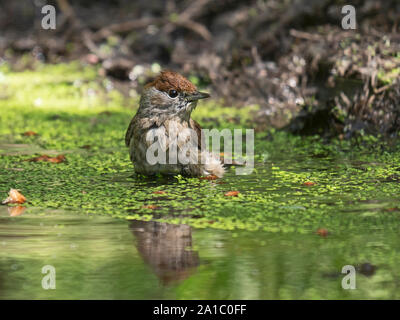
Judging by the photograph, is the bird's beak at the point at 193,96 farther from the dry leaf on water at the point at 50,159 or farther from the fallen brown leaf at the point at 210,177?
the dry leaf on water at the point at 50,159

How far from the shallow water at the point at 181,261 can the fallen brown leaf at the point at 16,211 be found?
0.64 feet

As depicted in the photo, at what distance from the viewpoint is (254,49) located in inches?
422

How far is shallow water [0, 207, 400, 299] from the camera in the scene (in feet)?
12.9

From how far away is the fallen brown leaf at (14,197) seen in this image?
5695 mm

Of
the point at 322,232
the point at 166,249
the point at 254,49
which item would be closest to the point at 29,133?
the point at 254,49

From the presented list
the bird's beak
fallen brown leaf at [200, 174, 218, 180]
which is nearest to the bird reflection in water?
fallen brown leaf at [200, 174, 218, 180]

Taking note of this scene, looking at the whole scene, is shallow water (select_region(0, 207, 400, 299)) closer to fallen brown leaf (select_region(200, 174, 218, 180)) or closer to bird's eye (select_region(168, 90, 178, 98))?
fallen brown leaf (select_region(200, 174, 218, 180))

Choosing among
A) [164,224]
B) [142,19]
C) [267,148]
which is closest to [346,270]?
[164,224]

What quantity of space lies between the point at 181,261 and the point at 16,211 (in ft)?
5.48

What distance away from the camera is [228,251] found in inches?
178

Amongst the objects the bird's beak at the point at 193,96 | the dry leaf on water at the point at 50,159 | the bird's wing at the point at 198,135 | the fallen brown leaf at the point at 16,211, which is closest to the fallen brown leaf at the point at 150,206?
the fallen brown leaf at the point at 16,211

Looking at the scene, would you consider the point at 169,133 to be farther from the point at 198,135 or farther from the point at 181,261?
the point at 181,261

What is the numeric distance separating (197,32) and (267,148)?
552cm
